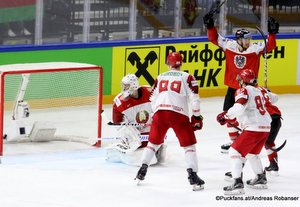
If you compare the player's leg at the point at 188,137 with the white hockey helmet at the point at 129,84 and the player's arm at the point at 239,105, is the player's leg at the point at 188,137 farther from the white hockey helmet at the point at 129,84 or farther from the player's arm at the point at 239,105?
the white hockey helmet at the point at 129,84

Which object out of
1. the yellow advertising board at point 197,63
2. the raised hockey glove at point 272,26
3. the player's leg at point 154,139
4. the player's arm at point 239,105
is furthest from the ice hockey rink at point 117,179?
the yellow advertising board at point 197,63

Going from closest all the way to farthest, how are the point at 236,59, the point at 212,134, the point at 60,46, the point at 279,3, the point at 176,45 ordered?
the point at 236,59, the point at 212,134, the point at 60,46, the point at 176,45, the point at 279,3

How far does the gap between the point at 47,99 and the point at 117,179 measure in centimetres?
216

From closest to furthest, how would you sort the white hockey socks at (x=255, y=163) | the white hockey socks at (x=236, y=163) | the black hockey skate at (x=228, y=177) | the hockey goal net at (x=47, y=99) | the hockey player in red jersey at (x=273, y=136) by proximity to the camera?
1. the white hockey socks at (x=236, y=163)
2. the white hockey socks at (x=255, y=163)
3. the black hockey skate at (x=228, y=177)
4. the hockey player in red jersey at (x=273, y=136)
5. the hockey goal net at (x=47, y=99)

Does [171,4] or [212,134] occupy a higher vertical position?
[171,4]

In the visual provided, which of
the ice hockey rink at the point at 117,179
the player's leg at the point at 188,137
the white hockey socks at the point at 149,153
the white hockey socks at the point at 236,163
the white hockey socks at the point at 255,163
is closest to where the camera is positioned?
the ice hockey rink at the point at 117,179

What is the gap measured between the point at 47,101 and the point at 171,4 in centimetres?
320

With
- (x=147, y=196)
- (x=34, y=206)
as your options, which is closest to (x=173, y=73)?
(x=147, y=196)

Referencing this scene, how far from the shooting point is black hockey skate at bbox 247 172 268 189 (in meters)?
9.83

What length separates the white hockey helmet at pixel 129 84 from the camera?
1070 centimetres

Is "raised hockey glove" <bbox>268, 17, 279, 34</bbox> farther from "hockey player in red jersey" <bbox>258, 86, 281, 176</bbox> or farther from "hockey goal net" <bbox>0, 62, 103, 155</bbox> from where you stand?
"hockey goal net" <bbox>0, 62, 103, 155</bbox>

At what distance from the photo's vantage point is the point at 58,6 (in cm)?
1369

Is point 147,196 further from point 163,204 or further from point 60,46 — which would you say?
point 60,46

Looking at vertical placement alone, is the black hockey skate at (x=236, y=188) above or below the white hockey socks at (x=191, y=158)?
below
